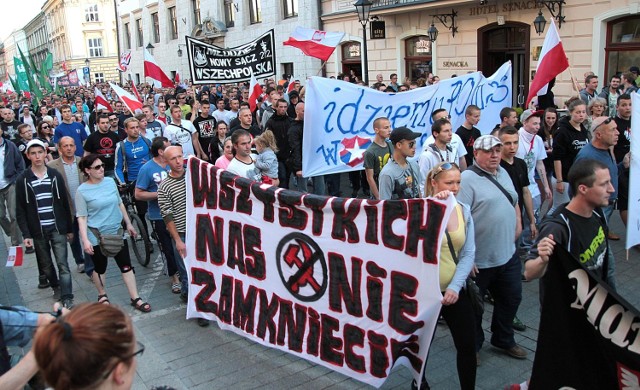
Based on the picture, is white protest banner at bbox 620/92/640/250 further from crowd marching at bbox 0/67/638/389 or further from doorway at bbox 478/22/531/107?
doorway at bbox 478/22/531/107

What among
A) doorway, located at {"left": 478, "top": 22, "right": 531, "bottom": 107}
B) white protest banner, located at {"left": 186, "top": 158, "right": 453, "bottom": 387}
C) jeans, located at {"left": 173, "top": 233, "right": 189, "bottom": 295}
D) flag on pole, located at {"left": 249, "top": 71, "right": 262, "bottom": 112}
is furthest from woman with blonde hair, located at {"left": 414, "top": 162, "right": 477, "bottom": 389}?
doorway, located at {"left": 478, "top": 22, "right": 531, "bottom": 107}

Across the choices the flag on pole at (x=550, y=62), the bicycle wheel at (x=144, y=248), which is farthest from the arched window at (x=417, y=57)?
the bicycle wheel at (x=144, y=248)

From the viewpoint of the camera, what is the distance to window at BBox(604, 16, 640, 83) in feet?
42.7

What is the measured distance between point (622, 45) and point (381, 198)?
426 inches

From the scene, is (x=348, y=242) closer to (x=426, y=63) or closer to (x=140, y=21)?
(x=426, y=63)

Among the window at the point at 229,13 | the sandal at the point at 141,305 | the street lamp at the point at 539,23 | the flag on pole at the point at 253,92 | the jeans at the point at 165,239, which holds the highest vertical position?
the window at the point at 229,13

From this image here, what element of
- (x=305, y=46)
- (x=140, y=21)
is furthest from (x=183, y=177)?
(x=140, y=21)

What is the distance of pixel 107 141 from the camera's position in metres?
8.30

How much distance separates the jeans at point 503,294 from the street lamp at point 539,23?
11143mm

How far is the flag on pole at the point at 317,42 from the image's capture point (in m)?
12.4

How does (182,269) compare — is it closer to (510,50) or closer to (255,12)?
(510,50)

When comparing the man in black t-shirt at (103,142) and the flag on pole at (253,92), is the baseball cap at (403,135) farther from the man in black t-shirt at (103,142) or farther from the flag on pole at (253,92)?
the flag on pole at (253,92)

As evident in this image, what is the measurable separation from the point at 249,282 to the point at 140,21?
4185 centimetres

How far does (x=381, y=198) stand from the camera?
5.20 m
